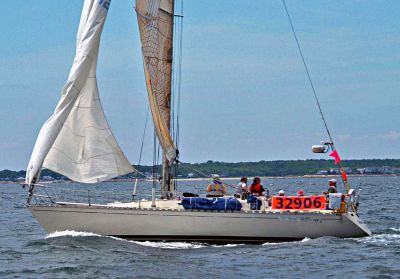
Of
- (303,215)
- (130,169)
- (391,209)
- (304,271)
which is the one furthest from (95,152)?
(391,209)

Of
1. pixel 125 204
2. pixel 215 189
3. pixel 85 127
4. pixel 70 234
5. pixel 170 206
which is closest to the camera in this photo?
pixel 70 234

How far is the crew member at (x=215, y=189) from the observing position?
29153 mm

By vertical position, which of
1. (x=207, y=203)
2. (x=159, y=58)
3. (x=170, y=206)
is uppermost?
(x=159, y=58)

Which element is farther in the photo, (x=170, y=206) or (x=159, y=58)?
(x=159, y=58)

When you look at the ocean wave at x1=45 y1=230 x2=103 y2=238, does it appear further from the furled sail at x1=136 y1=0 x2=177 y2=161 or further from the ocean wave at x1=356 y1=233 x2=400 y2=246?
the ocean wave at x1=356 y1=233 x2=400 y2=246

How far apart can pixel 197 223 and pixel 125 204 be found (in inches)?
112

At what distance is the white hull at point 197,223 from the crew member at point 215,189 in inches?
74.5

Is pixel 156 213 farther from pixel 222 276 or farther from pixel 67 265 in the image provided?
pixel 222 276

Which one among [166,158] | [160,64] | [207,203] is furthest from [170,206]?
[160,64]

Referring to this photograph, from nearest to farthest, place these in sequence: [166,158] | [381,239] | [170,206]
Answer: [170,206] → [381,239] → [166,158]

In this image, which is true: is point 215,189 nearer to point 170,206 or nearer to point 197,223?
point 170,206

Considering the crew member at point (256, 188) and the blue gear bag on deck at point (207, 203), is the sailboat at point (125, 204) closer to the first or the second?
the blue gear bag on deck at point (207, 203)

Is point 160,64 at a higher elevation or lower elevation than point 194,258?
higher

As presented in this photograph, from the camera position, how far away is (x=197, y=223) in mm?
27406
